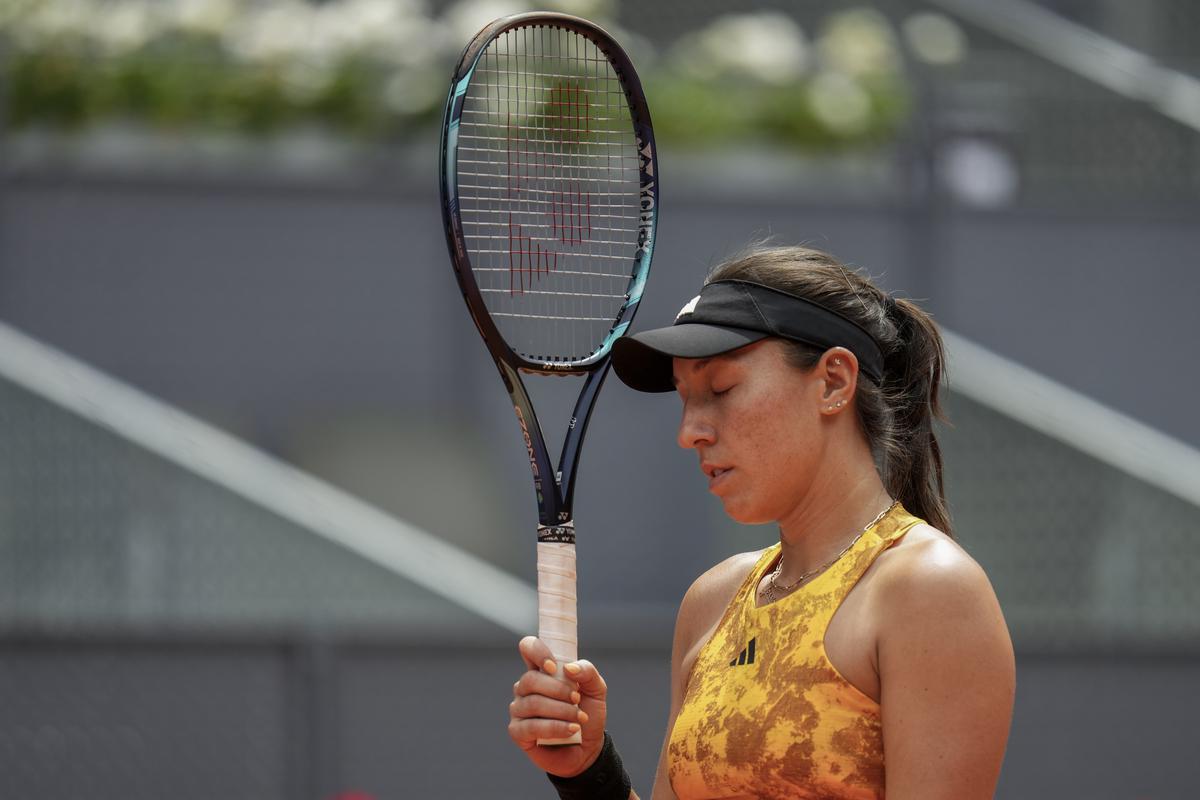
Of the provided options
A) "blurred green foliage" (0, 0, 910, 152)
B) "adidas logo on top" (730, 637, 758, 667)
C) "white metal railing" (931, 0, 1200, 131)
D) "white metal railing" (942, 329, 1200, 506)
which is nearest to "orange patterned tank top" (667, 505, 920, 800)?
"adidas logo on top" (730, 637, 758, 667)

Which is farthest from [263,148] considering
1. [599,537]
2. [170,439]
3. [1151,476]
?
[1151,476]

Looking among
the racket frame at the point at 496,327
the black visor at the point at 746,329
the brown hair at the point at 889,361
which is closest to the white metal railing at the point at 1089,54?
the racket frame at the point at 496,327

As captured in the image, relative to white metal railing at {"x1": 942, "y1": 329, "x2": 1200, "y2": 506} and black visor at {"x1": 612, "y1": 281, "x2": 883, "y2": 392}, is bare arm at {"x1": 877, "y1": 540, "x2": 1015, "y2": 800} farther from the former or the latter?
white metal railing at {"x1": 942, "y1": 329, "x2": 1200, "y2": 506}

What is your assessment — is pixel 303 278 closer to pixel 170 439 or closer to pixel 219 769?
pixel 170 439

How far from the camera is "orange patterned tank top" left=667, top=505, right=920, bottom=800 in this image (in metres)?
1.99

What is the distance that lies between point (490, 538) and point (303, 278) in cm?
107

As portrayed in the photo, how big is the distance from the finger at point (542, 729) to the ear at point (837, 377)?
50 cm

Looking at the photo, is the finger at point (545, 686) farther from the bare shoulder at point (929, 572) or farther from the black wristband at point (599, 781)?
the bare shoulder at point (929, 572)

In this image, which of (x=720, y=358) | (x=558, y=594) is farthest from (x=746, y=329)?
(x=558, y=594)

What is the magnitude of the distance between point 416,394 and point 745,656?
3.99m

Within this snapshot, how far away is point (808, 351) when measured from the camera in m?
2.15

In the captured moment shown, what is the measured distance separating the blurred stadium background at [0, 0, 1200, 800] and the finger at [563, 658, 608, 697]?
9.11 ft

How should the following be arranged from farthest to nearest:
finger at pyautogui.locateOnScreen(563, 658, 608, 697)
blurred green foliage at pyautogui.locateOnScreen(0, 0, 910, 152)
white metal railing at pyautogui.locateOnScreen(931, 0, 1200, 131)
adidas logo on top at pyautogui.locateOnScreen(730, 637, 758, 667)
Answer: white metal railing at pyautogui.locateOnScreen(931, 0, 1200, 131) → blurred green foliage at pyautogui.locateOnScreen(0, 0, 910, 152) → finger at pyautogui.locateOnScreen(563, 658, 608, 697) → adidas logo on top at pyautogui.locateOnScreen(730, 637, 758, 667)

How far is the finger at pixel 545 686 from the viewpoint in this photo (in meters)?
2.21
